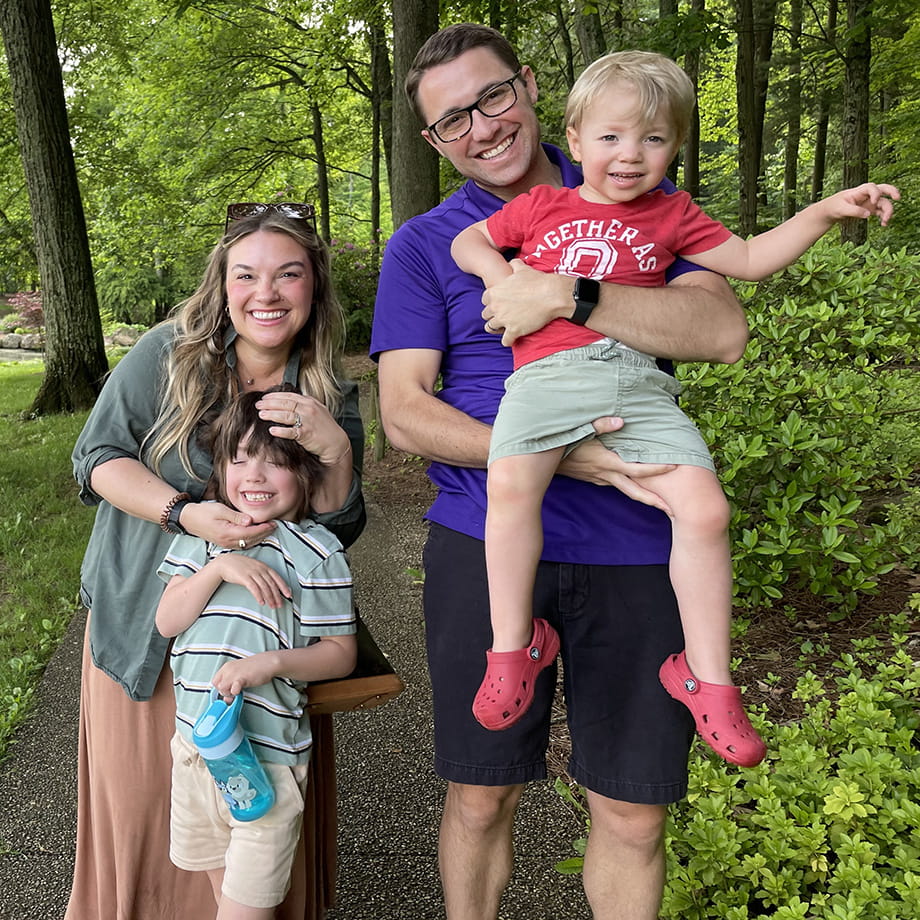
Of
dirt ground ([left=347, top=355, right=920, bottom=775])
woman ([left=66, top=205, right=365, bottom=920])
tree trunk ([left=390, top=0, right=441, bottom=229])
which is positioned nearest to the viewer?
woman ([left=66, top=205, right=365, bottom=920])

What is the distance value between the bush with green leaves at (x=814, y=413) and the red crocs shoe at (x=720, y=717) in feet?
5.78

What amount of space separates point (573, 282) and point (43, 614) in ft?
15.7

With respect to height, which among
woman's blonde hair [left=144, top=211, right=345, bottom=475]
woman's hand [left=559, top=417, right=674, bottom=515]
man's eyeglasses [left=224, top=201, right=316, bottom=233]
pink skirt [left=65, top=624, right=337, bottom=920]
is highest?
man's eyeglasses [left=224, top=201, right=316, bottom=233]

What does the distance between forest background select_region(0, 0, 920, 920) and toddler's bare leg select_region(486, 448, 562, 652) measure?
1091mm

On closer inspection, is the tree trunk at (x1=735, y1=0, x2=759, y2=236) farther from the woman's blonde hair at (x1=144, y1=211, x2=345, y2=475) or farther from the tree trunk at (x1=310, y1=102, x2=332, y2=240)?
the tree trunk at (x1=310, y1=102, x2=332, y2=240)

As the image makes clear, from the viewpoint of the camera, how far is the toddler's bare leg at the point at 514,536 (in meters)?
1.89

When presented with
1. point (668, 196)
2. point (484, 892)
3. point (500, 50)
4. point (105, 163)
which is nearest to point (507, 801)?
point (484, 892)

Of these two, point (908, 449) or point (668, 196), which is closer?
point (668, 196)

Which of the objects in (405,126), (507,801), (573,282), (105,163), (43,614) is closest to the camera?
(573,282)

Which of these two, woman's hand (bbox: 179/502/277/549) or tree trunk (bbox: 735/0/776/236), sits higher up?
tree trunk (bbox: 735/0/776/236)

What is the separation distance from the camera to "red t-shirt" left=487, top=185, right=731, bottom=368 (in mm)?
1984

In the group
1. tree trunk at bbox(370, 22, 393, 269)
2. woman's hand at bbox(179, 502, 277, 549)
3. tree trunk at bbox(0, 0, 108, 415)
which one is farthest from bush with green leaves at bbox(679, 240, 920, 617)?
tree trunk at bbox(370, 22, 393, 269)

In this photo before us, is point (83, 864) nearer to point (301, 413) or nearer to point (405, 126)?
point (301, 413)

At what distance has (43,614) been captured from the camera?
17.8ft
